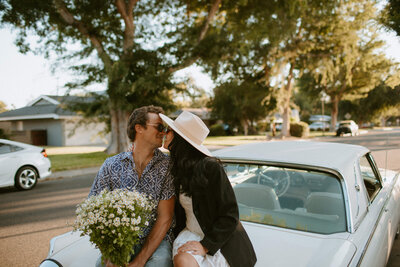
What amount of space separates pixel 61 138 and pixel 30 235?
26.7 metres

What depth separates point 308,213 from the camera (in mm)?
2732

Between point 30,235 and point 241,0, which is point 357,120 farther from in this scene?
point 30,235

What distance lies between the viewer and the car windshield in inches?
99.8

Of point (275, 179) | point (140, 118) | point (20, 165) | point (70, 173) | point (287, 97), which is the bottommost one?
point (70, 173)

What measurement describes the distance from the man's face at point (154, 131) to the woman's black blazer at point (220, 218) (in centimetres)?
51

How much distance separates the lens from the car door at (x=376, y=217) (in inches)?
96.0

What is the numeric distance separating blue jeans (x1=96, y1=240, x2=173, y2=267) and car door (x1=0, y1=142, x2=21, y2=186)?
7686 mm

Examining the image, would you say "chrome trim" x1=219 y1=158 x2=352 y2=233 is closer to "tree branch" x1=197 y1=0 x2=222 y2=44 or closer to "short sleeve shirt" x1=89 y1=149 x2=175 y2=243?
"short sleeve shirt" x1=89 y1=149 x2=175 y2=243

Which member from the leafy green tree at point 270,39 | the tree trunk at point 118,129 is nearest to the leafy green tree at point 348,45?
the leafy green tree at point 270,39

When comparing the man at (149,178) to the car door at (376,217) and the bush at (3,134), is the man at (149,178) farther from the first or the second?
the bush at (3,134)

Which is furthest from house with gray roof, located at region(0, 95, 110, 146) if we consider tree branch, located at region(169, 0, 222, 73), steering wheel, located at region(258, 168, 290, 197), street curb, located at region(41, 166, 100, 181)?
steering wheel, located at region(258, 168, 290, 197)

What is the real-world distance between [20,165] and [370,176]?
8.73 m

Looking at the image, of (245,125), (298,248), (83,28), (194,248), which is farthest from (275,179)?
(245,125)

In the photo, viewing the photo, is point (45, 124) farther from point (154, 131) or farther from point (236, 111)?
point (154, 131)
